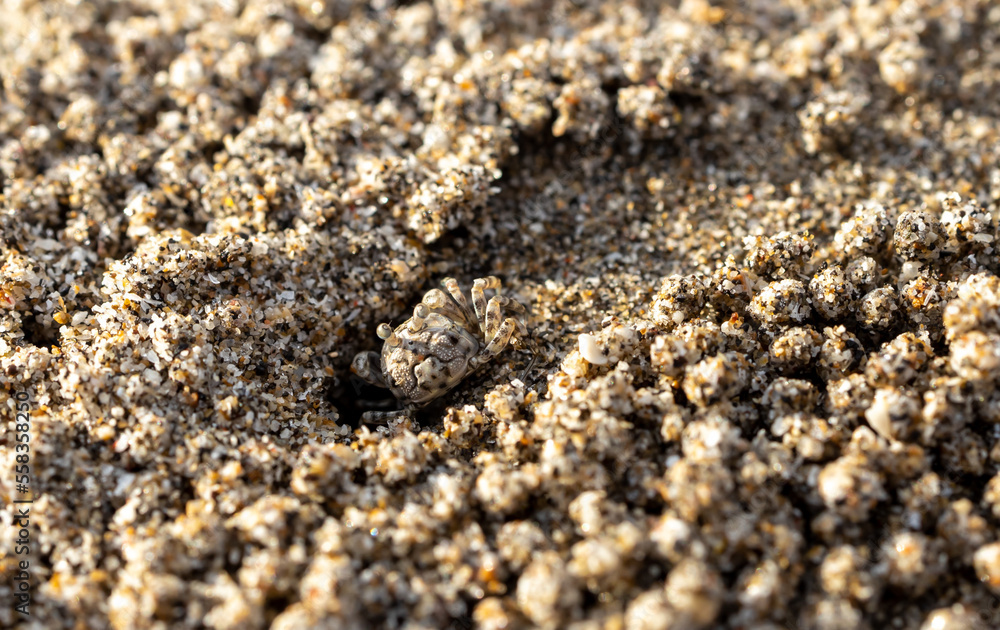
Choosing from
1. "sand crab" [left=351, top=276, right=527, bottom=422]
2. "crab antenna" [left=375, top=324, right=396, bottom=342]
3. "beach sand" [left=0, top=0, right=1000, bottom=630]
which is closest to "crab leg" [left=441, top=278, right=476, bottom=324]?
"sand crab" [left=351, top=276, right=527, bottom=422]

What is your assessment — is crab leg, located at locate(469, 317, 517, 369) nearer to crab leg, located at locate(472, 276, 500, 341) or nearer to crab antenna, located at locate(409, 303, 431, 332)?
crab leg, located at locate(472, 276, 500, 341)

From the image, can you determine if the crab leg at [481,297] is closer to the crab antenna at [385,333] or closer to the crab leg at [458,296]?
the crab leg at [458,296]

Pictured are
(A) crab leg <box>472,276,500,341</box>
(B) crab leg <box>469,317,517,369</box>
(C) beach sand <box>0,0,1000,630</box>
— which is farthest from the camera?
(A) crab leg <box>472,276,500,341</box>

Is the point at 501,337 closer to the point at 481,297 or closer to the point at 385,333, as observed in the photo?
the point at 481,297

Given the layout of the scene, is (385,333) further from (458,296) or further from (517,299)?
(517,299)

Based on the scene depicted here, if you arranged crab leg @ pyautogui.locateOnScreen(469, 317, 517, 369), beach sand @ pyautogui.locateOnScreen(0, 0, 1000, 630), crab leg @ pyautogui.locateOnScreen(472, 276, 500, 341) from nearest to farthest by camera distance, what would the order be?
beach sand @ pyautogui.locateOnScreen(0, 0, 1000, 630) < crab leg @ pyautogui.locateOnScreen(469, 317, 517, 369) < crab leg @ pyautogui.locateOnScreen(472, 276, 500, 341)

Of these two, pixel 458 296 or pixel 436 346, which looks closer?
pixel 436 346

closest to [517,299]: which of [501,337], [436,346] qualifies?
[501,337]

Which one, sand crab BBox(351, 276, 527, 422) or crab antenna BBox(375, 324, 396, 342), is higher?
crab antenna BBox(375, 324, 396, 342)

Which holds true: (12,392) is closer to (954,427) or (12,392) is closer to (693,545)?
(693,545)
